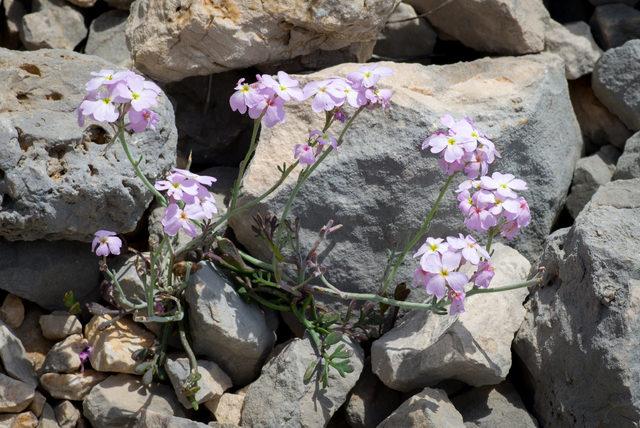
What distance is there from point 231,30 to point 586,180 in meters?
2.11

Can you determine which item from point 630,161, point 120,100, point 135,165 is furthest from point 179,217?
point 630,161

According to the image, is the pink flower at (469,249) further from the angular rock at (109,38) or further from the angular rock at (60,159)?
the angular rock at (109,38)

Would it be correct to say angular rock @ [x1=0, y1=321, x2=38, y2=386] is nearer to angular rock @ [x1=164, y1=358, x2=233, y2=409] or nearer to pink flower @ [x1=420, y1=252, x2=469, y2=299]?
angular rock @ [x1=164, y1=358, x2=233, y2=409]

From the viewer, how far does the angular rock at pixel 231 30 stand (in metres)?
4.46

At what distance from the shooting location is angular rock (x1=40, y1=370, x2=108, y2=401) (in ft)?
13.3

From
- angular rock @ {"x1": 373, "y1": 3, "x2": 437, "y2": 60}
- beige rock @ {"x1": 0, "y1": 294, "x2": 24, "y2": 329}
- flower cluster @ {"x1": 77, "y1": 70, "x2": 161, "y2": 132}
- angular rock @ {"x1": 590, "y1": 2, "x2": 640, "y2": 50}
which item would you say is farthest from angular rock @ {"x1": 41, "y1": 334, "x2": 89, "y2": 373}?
angular rock @ {"x1": 590, "y1": 2, "x2": 640, "y2": 50}

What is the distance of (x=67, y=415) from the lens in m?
4.02

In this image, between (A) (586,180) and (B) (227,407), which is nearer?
(B) (227,407)

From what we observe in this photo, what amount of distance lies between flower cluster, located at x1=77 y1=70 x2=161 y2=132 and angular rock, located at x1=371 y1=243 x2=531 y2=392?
1.54m

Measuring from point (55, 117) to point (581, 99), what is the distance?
3.17 meters

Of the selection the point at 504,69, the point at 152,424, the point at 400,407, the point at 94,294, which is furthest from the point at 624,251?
the point at 94,294

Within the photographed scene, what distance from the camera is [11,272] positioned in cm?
419

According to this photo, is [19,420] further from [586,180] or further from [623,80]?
[623,80]

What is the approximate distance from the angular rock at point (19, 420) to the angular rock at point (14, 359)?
15 cm
